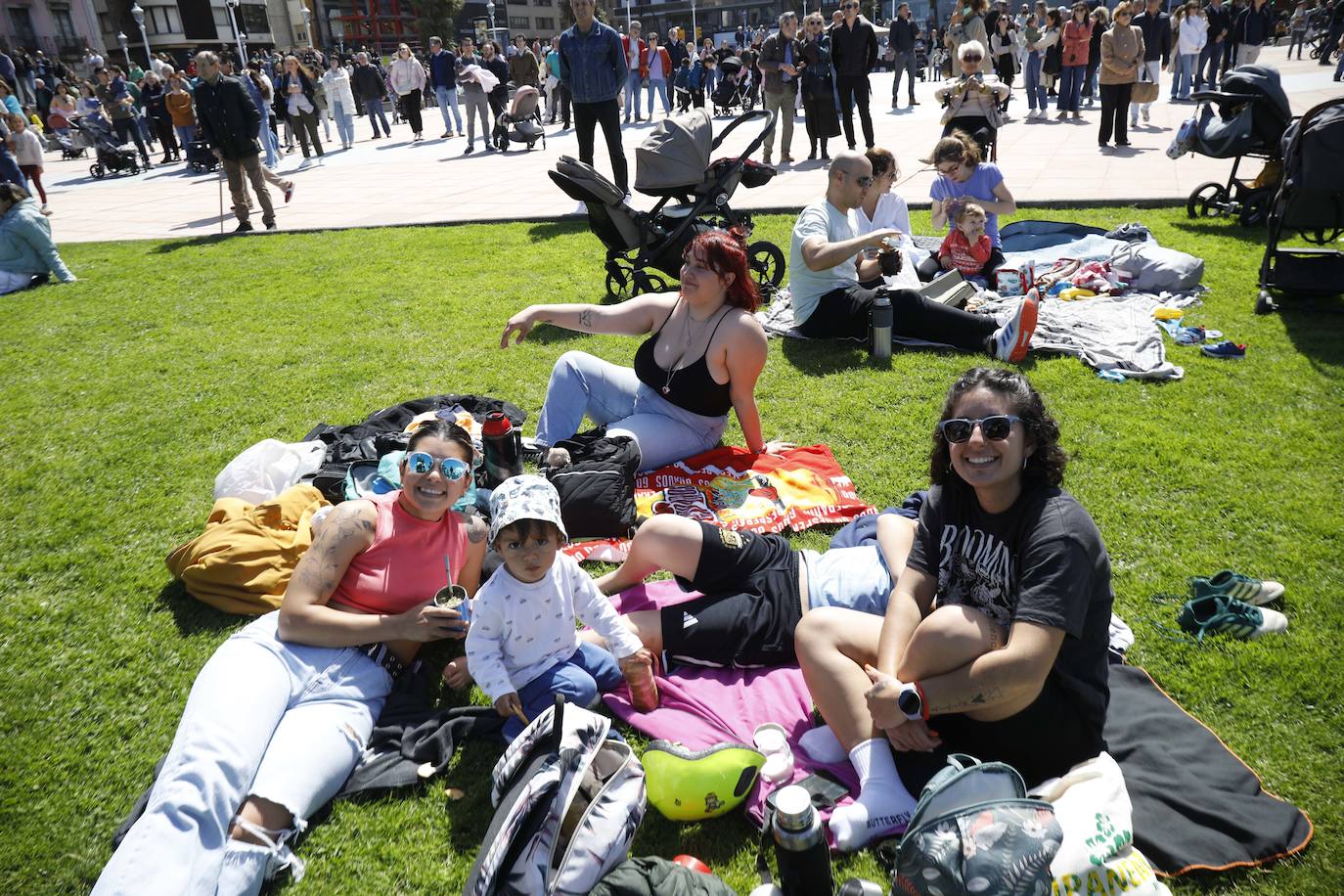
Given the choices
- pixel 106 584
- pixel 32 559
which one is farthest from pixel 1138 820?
pixel 32 559

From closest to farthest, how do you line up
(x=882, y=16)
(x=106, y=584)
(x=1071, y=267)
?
(x=106, y=584), (x=1071, y=267), (x=882, y=16)

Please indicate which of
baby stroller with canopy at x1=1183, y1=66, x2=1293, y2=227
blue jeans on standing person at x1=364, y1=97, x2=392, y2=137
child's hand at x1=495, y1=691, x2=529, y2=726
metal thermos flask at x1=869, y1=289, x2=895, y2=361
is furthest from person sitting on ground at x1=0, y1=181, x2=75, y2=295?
blue jeans on standing person at x1=364, y1=97, x2=392, y2=137

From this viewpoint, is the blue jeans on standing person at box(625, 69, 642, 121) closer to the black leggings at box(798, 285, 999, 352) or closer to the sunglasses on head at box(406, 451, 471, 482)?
the black leggings at box(798, 285, 999, 352)

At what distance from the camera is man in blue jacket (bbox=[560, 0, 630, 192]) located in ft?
35.4

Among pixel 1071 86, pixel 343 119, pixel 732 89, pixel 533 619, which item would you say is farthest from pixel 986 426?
pixel 343 119

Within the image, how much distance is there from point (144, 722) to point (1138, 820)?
3620 mm

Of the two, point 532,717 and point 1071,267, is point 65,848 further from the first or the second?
point 1071,267

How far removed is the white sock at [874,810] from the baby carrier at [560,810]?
634mm

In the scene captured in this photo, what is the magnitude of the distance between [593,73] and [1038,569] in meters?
10.3

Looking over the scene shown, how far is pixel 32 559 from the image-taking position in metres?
4.47

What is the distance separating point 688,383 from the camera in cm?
476

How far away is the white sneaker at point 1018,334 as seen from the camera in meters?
6.00

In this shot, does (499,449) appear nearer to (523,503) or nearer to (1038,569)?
(523,503)

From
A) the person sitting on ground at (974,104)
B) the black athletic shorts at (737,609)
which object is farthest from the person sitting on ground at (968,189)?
the black athletic shorts at (737,609)
